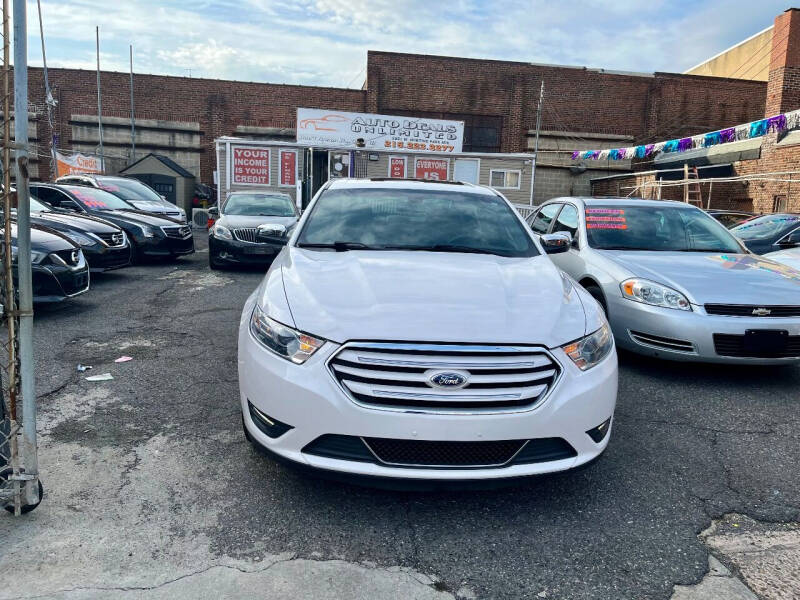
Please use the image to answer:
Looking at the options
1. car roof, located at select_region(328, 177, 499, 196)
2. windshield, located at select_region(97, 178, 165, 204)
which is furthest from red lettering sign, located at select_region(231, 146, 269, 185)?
car roof, located at select_region(328, 177, 499, 196)

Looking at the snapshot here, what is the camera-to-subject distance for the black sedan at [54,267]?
6.07 meters

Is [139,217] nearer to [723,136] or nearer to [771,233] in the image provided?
[771,233]

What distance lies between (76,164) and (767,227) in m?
21.1

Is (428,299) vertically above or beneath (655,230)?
beneath

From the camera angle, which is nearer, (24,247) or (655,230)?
(24,247)

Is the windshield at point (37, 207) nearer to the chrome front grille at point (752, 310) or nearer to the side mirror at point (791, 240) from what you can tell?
the chrome front grille at point (752, 310)

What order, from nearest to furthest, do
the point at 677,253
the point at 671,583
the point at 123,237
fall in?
1. the point at 671,583
2. the point at 677,253
3. the point at 123,237

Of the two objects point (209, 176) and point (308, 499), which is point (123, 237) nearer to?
point (308, 499)

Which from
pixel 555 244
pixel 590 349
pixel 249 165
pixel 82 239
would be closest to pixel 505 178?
pixel 249 165

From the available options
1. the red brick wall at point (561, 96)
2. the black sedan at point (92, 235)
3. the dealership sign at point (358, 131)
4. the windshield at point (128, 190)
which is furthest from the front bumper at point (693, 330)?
the red brick wall at point (561, 96)

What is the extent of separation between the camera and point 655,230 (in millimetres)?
5836

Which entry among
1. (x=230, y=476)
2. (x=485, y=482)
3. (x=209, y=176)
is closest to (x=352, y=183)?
(x=230, y=476)

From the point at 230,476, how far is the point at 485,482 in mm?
1313

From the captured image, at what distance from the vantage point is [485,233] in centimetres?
401
